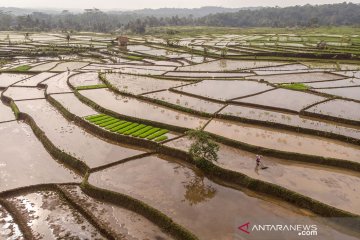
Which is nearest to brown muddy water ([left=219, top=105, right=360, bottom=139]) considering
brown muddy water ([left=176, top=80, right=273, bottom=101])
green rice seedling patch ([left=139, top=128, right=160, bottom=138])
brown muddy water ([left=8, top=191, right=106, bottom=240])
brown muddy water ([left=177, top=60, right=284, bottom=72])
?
brown muddy water ([left=176, top=80, right=273, bottom=101])

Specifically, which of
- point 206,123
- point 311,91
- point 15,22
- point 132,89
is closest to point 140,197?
point 206,123

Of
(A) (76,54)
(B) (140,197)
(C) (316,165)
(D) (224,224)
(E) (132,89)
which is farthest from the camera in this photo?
(A) (76,54)

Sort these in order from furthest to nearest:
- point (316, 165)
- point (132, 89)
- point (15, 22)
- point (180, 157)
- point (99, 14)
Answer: point (99, 14) → point (15, 22) → point (132, 89) → point (180, 157) → point (316, 165)

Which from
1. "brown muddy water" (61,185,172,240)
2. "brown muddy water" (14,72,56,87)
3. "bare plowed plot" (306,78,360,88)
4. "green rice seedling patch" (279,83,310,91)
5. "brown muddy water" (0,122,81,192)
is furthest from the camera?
"brown muddy water" (14,72,56,87)

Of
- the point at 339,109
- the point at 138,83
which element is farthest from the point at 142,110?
the point at 339,109

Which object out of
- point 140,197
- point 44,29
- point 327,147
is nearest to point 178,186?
point 140,197

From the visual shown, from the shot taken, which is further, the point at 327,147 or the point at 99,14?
the point at 99,14

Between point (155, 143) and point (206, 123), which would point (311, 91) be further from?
point (155, 143)

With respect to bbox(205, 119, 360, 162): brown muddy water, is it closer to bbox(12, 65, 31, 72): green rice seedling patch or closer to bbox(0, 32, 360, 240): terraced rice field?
bbox(0, 32, 360, 240): terraced rice field
